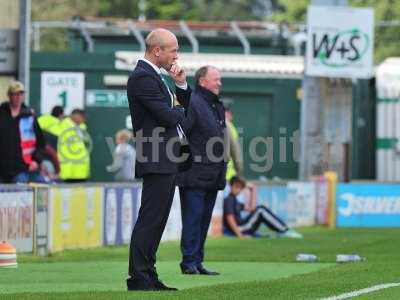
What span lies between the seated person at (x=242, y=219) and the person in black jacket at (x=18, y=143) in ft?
15.9

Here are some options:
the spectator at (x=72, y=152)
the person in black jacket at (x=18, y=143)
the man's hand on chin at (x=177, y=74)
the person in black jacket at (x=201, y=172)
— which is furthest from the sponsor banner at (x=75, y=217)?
the man's hand on chin at (x=177, y=74)

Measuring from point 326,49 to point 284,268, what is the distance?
42.1ft

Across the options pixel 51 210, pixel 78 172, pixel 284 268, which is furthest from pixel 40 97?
pixel 284 268

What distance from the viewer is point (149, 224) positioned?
11531mm

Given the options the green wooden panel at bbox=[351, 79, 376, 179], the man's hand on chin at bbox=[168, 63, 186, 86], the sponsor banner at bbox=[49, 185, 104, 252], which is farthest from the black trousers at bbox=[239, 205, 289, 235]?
the green wooden panel at bbox=[351, 79, 376, 179]

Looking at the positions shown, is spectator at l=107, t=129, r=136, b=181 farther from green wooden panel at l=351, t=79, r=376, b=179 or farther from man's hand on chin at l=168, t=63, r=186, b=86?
man's hand on chin at l=168, t=63, r=186, b=86

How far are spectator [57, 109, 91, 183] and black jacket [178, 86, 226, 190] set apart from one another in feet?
34.0

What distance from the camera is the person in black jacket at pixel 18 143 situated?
60.7ft

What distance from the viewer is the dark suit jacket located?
1144 centimetres

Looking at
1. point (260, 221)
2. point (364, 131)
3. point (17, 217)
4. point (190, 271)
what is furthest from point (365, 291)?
→ point (364, 131)

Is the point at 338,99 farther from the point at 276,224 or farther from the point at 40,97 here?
the point at 276,224

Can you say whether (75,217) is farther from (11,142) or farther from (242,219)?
(242,219)

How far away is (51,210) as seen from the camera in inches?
728

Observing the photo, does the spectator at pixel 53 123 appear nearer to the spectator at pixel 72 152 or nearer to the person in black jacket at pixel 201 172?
Answer: the spectator at pixel 72 152
